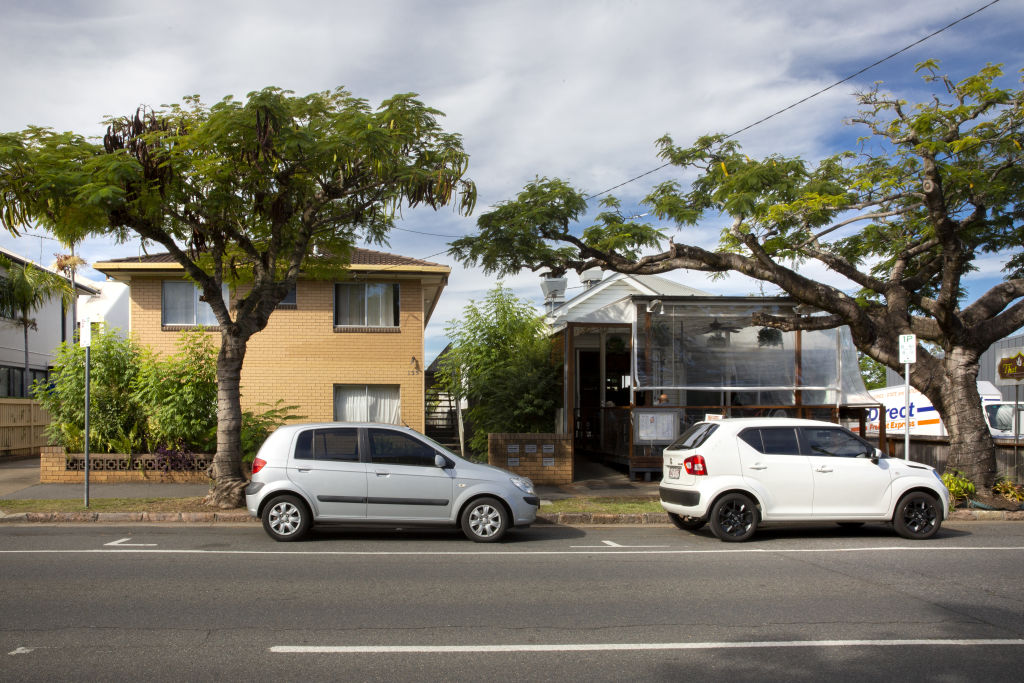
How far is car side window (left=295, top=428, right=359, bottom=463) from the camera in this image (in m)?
→ 10.9

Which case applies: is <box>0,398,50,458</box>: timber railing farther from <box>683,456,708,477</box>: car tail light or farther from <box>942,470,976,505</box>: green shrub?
<box>942,470,976,505</box>: green shrub

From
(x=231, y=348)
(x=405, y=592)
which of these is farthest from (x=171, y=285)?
(x=405, y=592)

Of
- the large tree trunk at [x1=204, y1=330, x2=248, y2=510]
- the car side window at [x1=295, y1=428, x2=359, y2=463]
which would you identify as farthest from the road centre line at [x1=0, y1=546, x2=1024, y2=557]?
the large tree trunk at [x1=204, y1=330, x2=248, y2=510]

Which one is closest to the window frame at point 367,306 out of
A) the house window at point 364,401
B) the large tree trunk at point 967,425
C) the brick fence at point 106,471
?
the house window at point 364,401

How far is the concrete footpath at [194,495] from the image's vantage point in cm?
1265

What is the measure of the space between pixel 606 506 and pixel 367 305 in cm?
953

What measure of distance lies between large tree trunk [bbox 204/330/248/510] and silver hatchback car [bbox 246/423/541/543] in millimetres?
2643

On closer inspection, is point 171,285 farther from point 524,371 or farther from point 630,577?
point 630,577

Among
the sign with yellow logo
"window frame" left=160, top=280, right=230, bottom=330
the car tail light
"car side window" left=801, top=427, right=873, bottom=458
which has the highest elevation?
"window frame" left=160, top=280, right=230, bottom=330

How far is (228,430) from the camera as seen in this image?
525 inches

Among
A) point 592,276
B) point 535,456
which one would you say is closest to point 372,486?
point 535,456

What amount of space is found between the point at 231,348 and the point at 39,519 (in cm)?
368

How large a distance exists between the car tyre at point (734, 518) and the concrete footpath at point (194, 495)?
6.68ft

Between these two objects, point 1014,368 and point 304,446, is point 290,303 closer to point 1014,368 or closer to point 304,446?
point 304,446
